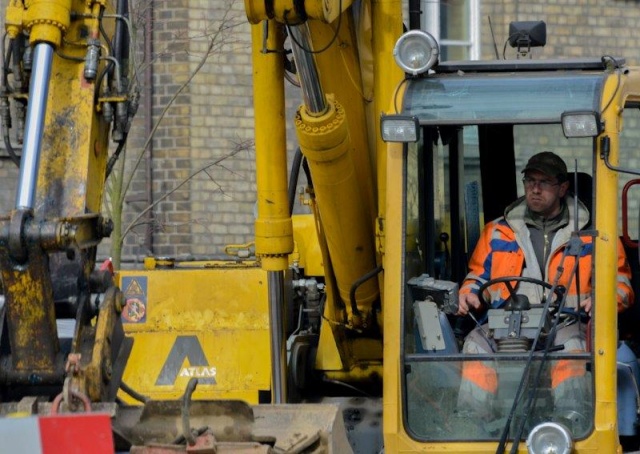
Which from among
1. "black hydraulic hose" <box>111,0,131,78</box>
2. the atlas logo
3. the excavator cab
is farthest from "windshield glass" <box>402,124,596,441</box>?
the atlas logo

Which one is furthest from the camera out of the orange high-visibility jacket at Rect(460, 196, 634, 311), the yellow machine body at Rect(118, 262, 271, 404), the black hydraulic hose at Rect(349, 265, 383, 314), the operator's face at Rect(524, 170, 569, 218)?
the yellow machine body at Rect(118, 262, 271, 404)

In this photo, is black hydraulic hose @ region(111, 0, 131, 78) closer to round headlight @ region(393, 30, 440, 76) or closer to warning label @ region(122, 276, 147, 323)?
round headlight @ region(393, 30, 440, 76)

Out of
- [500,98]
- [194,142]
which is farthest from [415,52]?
[194,142]

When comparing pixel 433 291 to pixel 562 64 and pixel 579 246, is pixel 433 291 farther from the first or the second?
pixel 562 64

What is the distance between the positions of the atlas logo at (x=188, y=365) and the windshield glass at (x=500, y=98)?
2014mm

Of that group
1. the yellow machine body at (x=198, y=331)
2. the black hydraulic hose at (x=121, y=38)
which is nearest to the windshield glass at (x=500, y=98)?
the black hydraulic hose at (x=121, y=38)

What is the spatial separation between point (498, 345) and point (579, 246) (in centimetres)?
50

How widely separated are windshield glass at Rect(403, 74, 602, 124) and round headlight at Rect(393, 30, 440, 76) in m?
0.12

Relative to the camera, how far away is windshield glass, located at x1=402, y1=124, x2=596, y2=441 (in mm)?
5656

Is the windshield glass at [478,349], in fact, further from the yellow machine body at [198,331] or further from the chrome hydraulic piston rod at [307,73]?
the yellow machine body at [198,331]

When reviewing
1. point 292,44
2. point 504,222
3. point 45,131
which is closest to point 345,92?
point 292,44

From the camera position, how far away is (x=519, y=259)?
617 centimetres

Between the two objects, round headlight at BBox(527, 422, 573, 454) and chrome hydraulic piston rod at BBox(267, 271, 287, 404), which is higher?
chrome hydraulic piston rod at BBox(267, 271, 287, 404)

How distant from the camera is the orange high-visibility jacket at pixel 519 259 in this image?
5.82m
